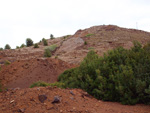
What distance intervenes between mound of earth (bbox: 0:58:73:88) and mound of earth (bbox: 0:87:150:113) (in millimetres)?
5604

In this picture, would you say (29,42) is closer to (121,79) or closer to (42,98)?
(121,79)

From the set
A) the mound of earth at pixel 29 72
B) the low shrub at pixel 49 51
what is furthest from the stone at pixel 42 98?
the low shrub at pixel 49 51

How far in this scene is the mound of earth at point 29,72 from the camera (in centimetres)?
980

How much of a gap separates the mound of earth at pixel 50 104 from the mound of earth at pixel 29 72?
18.4 ft

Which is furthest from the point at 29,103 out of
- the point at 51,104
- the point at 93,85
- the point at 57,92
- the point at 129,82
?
the point at 129,82

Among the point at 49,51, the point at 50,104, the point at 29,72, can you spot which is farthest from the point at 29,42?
the point at 50,104

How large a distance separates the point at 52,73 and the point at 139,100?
692cm

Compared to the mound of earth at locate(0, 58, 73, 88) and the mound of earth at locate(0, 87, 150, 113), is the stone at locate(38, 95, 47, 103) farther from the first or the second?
the mound of earth at locate(0, 58, 73, 88)

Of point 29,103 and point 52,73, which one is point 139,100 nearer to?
point 29,103

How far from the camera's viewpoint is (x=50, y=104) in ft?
11.8

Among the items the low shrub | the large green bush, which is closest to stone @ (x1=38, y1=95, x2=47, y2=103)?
the large green bush

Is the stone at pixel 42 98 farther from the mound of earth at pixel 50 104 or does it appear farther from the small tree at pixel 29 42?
the small tree at pixel 29 42

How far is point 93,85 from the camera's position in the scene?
5105 mm

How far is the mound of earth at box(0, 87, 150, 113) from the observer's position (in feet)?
11.2
